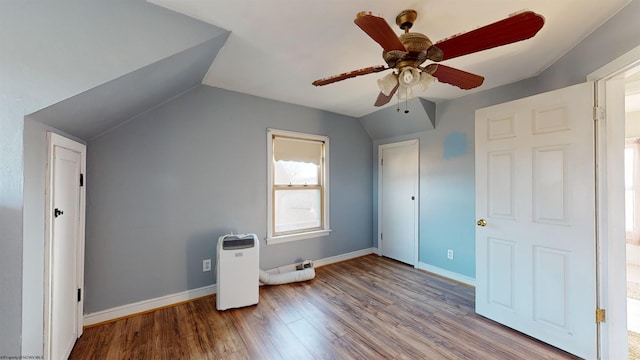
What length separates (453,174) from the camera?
3.12 meters

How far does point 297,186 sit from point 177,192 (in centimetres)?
151

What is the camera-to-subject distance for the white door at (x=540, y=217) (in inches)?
67.1

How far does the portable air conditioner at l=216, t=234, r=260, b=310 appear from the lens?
2.35m

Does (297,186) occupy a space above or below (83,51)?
below

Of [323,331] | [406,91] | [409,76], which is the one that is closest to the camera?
[409,76]

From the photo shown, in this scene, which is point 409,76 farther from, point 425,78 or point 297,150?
point 297,150

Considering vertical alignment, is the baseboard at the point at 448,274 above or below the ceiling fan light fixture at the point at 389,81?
below

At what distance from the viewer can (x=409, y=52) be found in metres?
1.30

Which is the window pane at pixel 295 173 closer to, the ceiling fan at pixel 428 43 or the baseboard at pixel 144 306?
the baseboard at pixel 144 306

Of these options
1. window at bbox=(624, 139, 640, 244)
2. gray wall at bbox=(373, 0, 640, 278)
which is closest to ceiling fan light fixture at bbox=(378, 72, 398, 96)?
gray wall at bbox=(373, 0, 640, 278)

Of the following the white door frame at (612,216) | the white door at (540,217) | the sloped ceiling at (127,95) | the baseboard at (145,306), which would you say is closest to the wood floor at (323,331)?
the baseboard at (145,306)

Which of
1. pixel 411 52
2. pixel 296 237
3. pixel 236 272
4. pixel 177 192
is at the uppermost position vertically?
pixel 411 52

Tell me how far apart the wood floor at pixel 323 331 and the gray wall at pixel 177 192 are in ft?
1.22

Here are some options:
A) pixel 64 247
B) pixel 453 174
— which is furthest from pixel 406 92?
pixel 64 247
